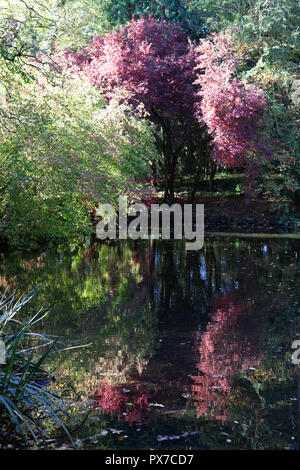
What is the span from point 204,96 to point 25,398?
17.4m

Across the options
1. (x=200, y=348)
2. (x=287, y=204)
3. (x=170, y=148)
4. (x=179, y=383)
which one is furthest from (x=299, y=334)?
(x=170, y=148)

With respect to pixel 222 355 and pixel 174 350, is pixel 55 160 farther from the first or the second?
pixel 222 355

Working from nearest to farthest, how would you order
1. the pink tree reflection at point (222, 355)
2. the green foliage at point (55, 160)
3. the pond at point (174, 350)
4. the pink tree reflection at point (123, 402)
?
the pond at point (174, 350)
the pink tree reflection at point (123, 402)
the pink tree reflection at point (222, 355)
the green foliage at point (55, 160)

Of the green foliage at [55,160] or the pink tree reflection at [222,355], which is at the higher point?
the green foliage at [55,160]

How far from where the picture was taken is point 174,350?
21.6ft

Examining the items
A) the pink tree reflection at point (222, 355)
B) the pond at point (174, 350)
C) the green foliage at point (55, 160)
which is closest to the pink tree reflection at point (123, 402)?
the pond at point (174, 350)

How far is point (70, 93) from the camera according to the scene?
44.1 ft

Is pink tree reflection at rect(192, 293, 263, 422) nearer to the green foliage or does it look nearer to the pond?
the pond

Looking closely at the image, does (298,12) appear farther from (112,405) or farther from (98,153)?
(112,405)

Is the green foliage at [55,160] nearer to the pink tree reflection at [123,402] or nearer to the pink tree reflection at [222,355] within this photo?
the pink tree reflection at [222,355]

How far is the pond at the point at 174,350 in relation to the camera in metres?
4.43

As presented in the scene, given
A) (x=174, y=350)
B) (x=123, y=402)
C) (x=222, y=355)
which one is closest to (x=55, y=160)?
(x=174, y=350)

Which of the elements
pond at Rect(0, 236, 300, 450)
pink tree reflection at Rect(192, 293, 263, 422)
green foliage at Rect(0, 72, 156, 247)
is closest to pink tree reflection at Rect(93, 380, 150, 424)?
pond at Rect(0, 236, 300, 450)

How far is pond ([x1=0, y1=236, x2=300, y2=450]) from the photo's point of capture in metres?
4.43
